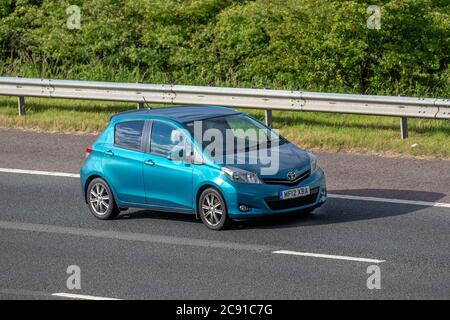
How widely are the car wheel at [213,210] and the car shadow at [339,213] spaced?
0.25m

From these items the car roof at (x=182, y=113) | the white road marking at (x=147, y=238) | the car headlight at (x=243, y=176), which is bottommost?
the white road marking at (x=147, y=238)

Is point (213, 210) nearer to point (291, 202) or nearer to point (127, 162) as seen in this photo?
point (291, 202)

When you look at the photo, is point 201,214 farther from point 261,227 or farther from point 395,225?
point 395,225

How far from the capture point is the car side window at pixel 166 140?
14555 millimetres

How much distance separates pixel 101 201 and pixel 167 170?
3.95 feet

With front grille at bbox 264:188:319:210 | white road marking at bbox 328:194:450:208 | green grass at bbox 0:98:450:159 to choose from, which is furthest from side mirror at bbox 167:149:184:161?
green grass at bbox 0:98:450:159

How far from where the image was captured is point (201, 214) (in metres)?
14.2

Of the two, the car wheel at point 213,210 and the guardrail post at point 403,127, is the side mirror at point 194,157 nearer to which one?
the car wheel at point 213,210

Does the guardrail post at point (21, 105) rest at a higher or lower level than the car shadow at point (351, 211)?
higher

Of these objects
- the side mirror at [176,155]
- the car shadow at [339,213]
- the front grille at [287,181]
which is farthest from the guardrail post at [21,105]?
the front grille at [287,181]

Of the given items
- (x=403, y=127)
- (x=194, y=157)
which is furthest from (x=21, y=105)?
(x=194, y=157)

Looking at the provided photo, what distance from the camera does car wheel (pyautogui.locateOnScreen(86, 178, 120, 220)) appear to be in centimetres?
1513

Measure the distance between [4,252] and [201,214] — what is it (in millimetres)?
2435
